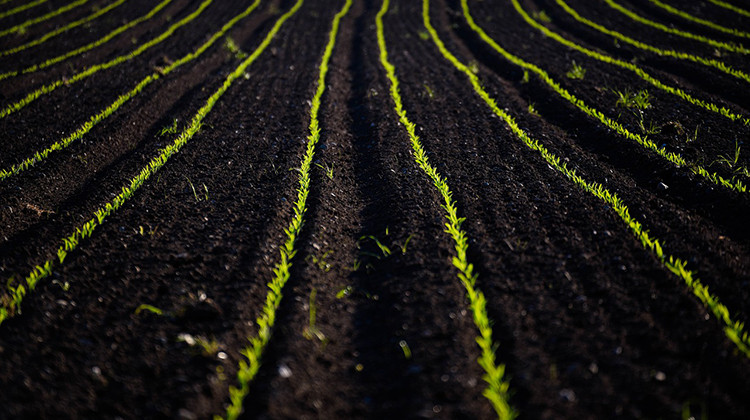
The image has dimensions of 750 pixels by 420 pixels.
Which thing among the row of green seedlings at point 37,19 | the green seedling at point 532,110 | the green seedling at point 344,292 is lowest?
the green seedling at point 344,292

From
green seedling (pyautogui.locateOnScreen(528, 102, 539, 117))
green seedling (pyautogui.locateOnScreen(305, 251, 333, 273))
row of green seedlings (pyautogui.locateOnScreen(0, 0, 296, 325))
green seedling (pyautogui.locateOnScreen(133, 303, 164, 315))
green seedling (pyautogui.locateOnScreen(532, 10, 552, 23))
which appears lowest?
green seedling (pyautogui.locateOnScreen(305, 251, 333, 273))

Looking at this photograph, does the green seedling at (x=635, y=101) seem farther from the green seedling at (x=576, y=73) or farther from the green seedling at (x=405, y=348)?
the green seedling at (x=405, y=348)

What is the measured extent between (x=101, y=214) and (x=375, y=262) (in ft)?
9.04

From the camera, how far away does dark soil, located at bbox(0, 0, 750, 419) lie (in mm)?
2201

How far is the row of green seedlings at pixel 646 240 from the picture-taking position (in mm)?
2418

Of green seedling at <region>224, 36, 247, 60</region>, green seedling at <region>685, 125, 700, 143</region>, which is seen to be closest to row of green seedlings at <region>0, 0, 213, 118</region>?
green seedling at <region>224, 36, 247, 60</region>

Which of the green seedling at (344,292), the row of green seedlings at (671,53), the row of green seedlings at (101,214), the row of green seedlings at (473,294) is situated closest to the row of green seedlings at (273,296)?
the green seedling at (344,292)

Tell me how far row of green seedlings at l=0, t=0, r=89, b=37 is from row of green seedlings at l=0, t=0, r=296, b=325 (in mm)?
9971

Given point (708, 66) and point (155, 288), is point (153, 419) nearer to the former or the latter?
point (155, 288)

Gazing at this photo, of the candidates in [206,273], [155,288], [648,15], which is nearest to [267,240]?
[206,273]

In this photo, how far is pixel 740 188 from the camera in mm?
3818

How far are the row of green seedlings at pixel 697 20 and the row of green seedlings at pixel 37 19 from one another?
64.4 feet

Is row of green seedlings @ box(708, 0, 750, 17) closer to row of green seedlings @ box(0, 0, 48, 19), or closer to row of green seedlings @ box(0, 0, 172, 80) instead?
row of green seedlings @ box(0, 0, 172, 80)

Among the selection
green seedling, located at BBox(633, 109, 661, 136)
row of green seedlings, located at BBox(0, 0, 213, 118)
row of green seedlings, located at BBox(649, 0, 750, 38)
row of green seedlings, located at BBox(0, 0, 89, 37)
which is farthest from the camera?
row of green seedlings, located at BBox(0, 0, 89, 37)
